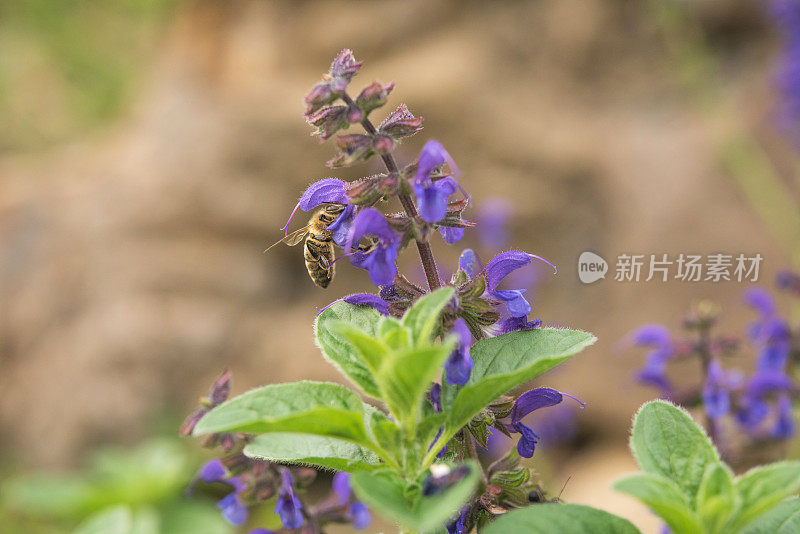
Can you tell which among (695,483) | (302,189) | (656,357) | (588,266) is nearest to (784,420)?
(656,357)

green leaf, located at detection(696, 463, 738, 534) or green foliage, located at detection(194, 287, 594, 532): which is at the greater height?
green foliage, located at detection(194, 287, 594, 532)

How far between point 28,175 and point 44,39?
312cm

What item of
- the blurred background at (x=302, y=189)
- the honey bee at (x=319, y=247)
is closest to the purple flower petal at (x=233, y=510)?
the honey bee at (x=319, y=247)

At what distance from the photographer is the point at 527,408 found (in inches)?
33.9

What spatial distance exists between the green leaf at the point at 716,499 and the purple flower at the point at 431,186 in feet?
1.14

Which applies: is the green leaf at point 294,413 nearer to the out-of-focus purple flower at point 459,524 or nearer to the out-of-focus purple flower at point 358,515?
the out-of-focus purple flower at point 459,524

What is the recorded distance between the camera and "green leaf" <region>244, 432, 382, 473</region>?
0.71m

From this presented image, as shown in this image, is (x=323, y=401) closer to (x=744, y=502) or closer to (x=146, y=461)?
(x=744, y=502)

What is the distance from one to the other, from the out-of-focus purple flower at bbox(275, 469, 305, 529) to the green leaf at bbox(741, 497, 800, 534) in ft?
1.83

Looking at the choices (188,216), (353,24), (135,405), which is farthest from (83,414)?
(353,24)

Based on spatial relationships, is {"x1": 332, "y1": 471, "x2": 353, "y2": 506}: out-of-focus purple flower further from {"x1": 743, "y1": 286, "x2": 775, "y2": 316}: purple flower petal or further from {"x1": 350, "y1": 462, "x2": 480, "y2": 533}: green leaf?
{"x1": 743, "y1": 286, "x2": 775, "y2": 316}: purple flower petal

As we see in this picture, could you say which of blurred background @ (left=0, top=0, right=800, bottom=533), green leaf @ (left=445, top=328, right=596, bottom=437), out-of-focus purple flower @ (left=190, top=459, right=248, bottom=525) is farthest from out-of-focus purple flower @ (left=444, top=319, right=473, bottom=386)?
blurred background @ (left=0, top=0, right=800, bottom=533)

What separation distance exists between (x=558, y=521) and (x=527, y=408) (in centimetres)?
26

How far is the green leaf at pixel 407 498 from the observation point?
51cm
